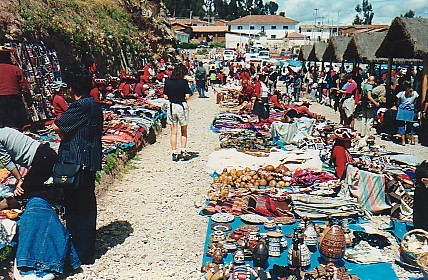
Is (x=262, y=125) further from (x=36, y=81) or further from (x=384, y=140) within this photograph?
(x=36, y=81)

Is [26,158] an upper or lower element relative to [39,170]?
upper

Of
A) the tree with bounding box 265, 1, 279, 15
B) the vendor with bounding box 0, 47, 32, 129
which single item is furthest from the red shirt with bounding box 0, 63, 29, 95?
the tree with bounding box 265, 1, 279, 15

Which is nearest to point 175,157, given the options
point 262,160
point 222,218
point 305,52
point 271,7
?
point 262,160

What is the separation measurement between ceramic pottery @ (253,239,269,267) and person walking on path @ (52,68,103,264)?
171 centimetres

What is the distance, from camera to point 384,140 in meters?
12.2

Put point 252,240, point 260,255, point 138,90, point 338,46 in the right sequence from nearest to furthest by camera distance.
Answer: point 260,255, point 252,240, point 138,90, point 338,46

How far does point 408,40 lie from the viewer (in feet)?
40.4

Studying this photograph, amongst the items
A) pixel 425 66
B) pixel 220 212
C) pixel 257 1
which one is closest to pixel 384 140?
pixel 425 66

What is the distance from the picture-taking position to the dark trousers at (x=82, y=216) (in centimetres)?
466

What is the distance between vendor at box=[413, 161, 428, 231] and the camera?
5.36 meters

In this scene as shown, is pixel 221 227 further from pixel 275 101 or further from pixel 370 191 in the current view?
pixel 275 101

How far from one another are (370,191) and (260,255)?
98.0 inches

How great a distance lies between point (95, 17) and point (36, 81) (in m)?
7.94

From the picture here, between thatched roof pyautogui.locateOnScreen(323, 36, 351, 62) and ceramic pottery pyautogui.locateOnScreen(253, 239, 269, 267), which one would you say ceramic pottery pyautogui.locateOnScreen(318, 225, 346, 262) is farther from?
thatched roof pyautogui.locateOnScreen(323, 36, 351, 62)
